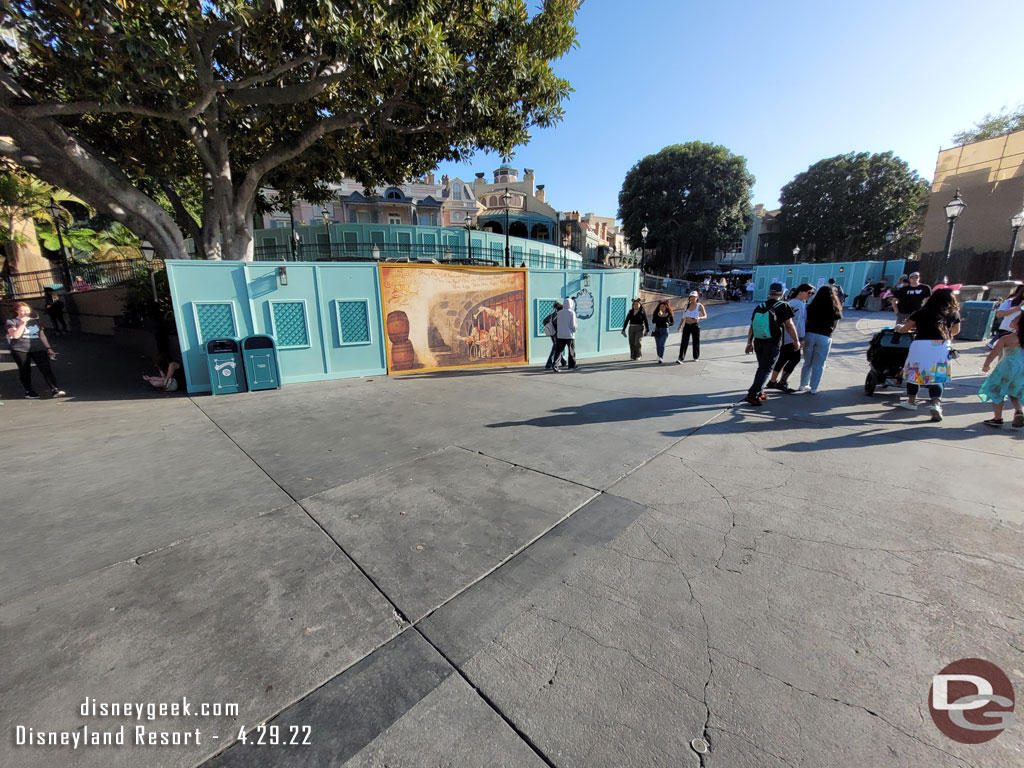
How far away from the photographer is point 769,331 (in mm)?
6238

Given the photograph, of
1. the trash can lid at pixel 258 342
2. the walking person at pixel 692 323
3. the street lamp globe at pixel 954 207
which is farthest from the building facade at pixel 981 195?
the trash can lid at pixel 258 342

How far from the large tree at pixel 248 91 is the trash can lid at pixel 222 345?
3416 millimetres

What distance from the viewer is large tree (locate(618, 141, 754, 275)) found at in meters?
39.2

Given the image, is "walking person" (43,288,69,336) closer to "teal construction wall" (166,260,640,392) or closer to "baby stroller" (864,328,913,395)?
"teal construction wall" (166,260,640,392)

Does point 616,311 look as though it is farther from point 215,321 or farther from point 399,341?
point 215,321

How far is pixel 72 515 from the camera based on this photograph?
3.47 m

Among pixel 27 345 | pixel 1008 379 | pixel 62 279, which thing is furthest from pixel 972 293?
pixel 62 279

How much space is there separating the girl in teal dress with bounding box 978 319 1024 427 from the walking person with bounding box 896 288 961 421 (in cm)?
42

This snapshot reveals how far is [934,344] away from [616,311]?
305 inches

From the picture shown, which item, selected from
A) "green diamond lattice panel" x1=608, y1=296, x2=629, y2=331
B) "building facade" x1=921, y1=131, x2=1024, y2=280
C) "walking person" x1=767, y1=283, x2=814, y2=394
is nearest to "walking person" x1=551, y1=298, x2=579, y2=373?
"green diamond lattice panel" x1=608, y1=296, x2=629, y2=331

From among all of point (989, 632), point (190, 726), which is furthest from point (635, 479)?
point (190, 726)

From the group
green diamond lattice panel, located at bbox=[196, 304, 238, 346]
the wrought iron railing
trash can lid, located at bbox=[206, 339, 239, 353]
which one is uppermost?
the wrought iron railing

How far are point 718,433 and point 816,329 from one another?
3.31 m

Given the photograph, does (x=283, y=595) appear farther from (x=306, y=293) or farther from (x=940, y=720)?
(x=306, y=293)
